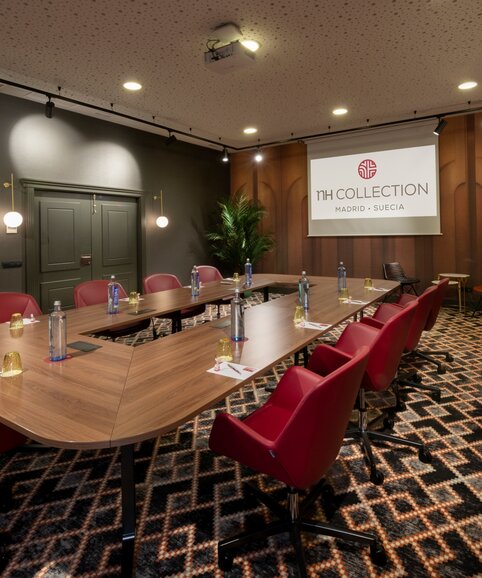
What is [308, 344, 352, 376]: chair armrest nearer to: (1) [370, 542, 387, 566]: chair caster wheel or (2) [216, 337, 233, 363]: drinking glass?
(2) [216, 337, 233, 363]: drinking glass

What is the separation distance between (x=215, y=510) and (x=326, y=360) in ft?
3.04

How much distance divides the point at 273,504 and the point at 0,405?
1.15 meters

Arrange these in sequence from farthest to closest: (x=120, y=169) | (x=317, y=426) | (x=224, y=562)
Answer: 1. (x=120, y=169)
2. (x=224, y=562)
3. (x=317, y=426)

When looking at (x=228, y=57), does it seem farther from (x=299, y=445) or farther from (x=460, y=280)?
(x=460, y=280)

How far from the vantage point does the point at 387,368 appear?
7.01 feet

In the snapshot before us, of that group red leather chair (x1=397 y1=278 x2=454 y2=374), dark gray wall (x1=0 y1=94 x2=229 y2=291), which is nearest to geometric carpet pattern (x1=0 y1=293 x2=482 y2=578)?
red leather chair (x1=397 y1=278 x2=454 y2=374)

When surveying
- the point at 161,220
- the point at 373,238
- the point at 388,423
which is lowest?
the point at 388,423

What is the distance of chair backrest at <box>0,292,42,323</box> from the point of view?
3.15 metres

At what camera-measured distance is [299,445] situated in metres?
1.30

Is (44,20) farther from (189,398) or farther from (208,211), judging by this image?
(208,211)

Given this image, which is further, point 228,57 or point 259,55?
point 259,55

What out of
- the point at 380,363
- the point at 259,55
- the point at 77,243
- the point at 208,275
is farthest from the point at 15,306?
the point at 259,55

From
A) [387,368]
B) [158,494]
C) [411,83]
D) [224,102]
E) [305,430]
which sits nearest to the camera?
[305,430]

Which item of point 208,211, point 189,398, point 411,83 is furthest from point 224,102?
point 189,398
